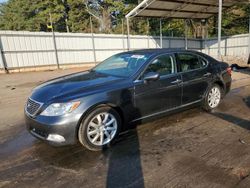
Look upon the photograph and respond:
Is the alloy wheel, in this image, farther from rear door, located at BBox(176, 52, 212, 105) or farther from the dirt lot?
rear door, located at BBox(176, 52, 212, 105)

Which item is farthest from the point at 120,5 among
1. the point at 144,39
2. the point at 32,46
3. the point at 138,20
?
the point at 32,46

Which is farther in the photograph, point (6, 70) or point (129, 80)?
point (6, 70)

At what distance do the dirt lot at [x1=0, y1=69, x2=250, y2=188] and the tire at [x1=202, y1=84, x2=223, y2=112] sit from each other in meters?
0.54

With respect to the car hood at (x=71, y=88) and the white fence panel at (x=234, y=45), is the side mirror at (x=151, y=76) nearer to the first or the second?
the car hood at (x=71, y=88)

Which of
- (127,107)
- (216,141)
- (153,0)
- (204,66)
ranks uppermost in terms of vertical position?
(153,0)

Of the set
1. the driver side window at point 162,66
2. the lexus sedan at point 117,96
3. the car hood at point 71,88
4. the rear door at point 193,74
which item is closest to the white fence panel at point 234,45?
the rear door at point 193,74

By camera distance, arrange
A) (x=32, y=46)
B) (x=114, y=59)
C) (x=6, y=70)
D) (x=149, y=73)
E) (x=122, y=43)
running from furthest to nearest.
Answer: (x=122, y=43) < (x=32, y=46) < (x=6, y=70) < (x=114, y=59) < (x=149, y=73)

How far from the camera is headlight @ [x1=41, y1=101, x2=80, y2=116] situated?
3.32m

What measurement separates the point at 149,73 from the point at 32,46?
46.8ft

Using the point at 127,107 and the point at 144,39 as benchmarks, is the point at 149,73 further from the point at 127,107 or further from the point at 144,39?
the point at 144,39

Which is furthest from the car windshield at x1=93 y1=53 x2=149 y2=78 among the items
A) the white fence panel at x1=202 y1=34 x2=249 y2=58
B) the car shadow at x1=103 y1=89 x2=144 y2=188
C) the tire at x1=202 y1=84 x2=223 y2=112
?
the white fence panel at x1=202 y1=34 x2=249 y2=58

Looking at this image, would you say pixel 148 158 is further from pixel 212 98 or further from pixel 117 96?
pixel 212 98

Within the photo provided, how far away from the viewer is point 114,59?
5129 millimetres

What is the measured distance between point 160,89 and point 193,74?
1.08 meters
